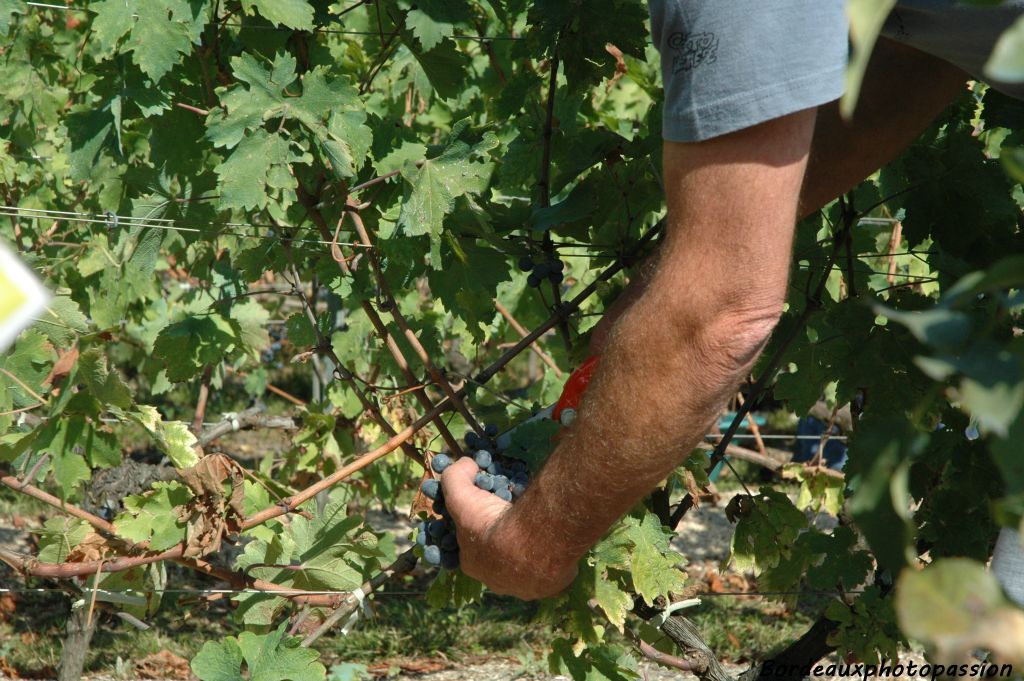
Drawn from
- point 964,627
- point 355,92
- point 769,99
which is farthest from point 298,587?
point 964,627

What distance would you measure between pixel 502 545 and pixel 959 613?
91 centimetres

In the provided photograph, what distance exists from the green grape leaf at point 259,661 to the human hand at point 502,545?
56 cm

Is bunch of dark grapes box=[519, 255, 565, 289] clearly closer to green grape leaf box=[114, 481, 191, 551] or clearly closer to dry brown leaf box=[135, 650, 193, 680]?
green grape leaf box=[114, 481, 191, 551]

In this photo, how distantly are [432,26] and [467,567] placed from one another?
1.03m

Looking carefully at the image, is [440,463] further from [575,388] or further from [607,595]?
[607,595]

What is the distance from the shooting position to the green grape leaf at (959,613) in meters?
0.62

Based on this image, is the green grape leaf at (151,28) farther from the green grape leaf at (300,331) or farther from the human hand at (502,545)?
the green grape leaf at (300,331)

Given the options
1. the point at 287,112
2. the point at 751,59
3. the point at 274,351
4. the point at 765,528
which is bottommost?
the point at 274,351

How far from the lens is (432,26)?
2.07 meters

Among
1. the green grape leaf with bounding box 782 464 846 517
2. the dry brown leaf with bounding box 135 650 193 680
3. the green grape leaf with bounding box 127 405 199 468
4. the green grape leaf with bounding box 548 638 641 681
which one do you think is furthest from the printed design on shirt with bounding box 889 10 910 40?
the dry brown leaf with bounding box 135 650 193 680

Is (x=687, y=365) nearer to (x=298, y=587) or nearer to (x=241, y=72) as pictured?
(x=241, y=72)

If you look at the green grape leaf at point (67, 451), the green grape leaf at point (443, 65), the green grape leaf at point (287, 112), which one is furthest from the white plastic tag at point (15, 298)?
the green grape leaf at point (443, 65)

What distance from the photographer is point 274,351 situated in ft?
21.0

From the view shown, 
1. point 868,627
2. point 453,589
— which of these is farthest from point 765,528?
point 453,589
